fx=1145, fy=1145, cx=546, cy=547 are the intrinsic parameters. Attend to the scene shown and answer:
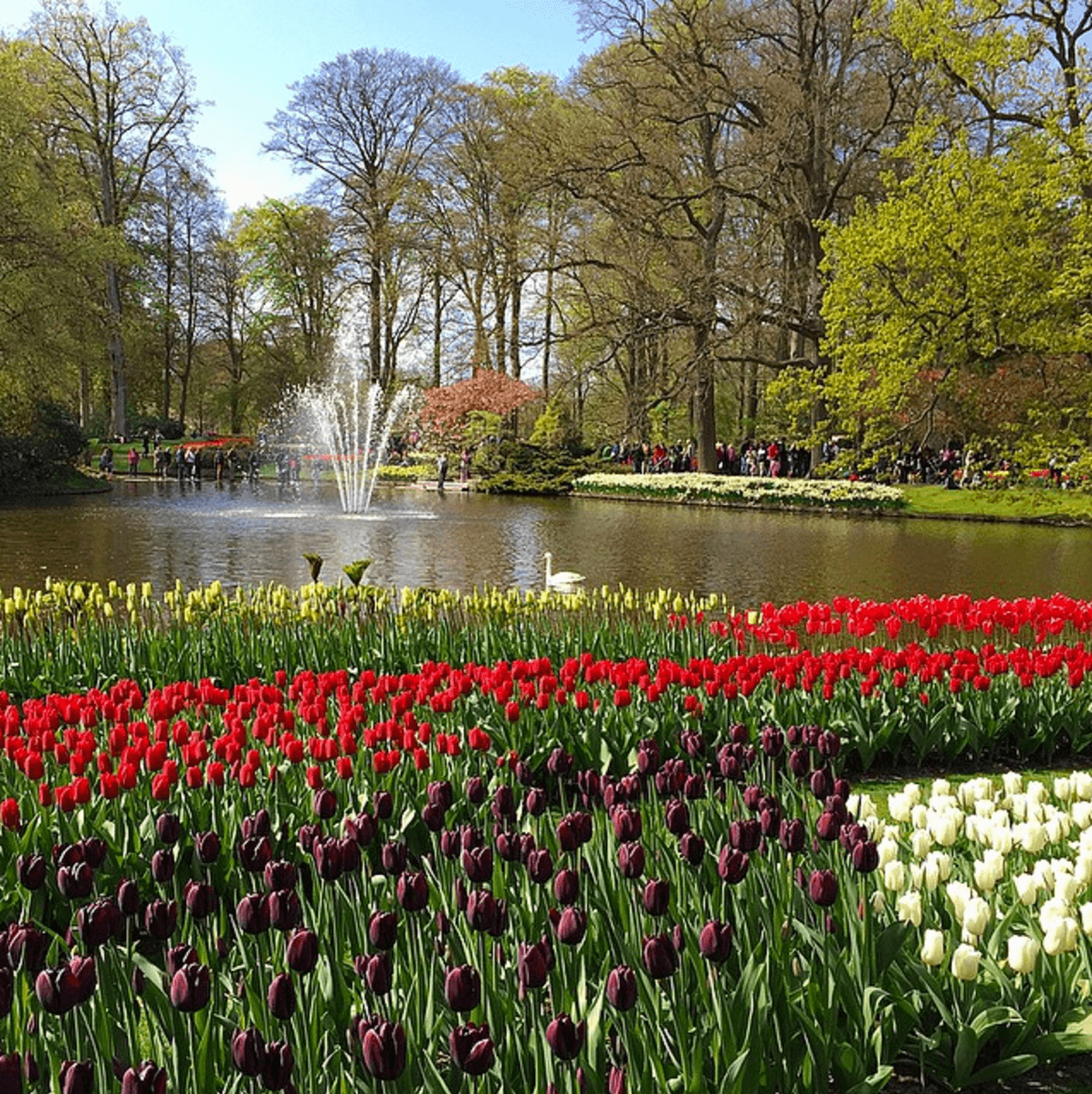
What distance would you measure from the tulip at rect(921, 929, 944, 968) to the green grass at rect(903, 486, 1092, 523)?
1648 cm

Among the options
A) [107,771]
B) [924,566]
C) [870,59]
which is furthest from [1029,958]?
[870,59]

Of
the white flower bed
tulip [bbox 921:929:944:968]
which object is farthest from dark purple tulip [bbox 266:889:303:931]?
the white flower bed

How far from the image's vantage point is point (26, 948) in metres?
2.20

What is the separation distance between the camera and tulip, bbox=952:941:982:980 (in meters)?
2.55

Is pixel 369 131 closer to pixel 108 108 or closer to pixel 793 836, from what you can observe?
pixel 108 108

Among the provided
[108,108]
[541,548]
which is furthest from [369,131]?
[541,548]

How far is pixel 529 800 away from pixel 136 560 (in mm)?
13744

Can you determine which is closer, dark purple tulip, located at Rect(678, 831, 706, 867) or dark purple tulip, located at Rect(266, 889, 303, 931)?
dark purple tulip, located at Rect(266, 889, 303, 931)

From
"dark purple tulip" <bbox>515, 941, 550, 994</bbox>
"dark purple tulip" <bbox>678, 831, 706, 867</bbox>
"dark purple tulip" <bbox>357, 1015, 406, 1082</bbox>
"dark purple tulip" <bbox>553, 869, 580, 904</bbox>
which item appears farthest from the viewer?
"dark purple tulip" <bbox>678, 831, 706, 867</bbox>

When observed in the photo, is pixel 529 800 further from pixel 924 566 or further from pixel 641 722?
pixel 924 566

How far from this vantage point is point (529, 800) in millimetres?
2959

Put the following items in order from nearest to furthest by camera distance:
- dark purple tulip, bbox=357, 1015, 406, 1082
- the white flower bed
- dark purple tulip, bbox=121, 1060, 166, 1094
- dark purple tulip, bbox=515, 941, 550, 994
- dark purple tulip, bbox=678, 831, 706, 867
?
dark purple tulip, bbox=121, 1060, 166, 1094 < dark purple tulip, bbox=357, 1015, 406, 1082 < dark purple tulip, bbox=515, 941, 550, 994 < dark purple tulip, bbox=678, 831, 706, 867 < the white flower bed

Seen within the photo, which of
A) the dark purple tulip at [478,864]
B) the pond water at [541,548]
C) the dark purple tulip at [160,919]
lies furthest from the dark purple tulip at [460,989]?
the pond water at [541,548]

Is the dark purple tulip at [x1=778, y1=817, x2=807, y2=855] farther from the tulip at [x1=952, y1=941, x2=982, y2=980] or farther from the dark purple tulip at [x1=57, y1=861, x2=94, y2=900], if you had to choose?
the dark purple tulip at [x1=57, y1=861, x2=94, y2=900]
